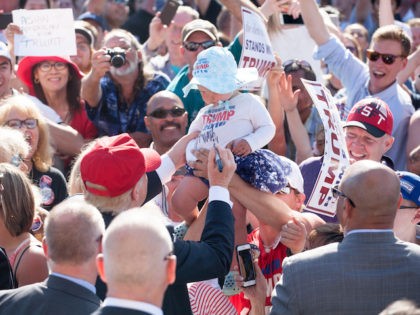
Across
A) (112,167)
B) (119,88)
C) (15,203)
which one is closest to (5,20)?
(119,88)

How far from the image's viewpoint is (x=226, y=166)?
4.52 meters

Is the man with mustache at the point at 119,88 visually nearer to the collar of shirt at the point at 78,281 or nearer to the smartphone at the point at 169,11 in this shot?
the smartphone at the point at 169,11

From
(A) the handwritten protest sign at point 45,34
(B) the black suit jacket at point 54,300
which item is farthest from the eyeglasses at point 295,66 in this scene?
(B) the black suit jacket at point 54,300

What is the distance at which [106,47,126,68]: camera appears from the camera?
7211mm

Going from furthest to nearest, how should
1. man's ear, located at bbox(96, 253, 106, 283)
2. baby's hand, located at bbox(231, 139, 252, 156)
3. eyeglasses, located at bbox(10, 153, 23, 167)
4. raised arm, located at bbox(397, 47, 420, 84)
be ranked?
raised arm, located at bbox(397, 47, 420, 84) < eyeglasses, located at bbox(10, 153, 23, 167) < baby's hand, located at bbox(231, 139, 252, 156) < man's ear, located at bbox(96, 253, 106, 283)

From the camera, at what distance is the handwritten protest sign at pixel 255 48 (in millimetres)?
6297

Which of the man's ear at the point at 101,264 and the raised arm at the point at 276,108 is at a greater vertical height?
the man's ear at the point at 101,264

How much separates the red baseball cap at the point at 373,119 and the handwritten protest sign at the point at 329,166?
15.3 inches

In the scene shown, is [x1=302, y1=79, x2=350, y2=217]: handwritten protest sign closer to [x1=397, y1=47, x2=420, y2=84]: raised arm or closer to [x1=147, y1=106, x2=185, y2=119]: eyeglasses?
[x1=147, y1=106, x2=185, y2=119]: eyeglasses

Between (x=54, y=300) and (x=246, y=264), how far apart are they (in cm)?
131

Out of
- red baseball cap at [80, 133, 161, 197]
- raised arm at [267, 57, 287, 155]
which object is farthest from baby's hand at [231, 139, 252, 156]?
raised arm at [267, 57, 287, 155]

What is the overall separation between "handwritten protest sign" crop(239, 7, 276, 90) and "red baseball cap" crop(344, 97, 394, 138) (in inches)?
27.2

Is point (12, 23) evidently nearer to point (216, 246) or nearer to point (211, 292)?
point (211, 292)

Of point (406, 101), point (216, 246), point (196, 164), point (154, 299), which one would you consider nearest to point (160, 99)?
point (196, 164)
